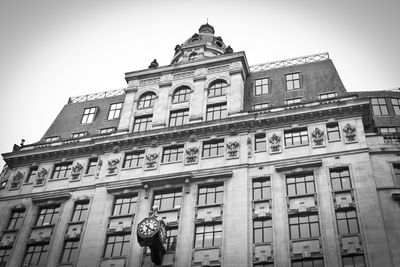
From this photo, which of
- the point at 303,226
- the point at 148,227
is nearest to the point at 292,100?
the point at 303,226

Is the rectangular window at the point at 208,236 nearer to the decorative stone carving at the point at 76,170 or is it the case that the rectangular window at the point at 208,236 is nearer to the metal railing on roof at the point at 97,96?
the decorative stone carving at the point at 76,170

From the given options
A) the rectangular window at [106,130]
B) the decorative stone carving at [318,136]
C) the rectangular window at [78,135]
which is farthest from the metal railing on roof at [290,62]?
the rectangular window at [78,135]

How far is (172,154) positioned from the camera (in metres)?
43.7

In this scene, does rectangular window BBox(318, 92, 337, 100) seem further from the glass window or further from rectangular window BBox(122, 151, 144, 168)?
rectangular window BBox(122, 151, 144, 168)

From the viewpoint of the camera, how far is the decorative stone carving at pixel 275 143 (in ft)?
134

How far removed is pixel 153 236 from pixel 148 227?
862mm

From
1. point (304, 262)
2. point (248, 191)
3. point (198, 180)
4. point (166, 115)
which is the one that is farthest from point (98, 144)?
point (304, 262)

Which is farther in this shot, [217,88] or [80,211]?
[217,88]

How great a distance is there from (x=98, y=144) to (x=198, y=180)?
1054 cm

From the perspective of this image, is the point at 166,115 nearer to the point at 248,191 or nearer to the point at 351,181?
the point at 248,191

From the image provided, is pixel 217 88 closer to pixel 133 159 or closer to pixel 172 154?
pixel 172 154

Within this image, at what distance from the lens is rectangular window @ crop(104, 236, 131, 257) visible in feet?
127

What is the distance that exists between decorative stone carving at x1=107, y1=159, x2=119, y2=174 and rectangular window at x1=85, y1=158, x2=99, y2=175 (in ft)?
5.24

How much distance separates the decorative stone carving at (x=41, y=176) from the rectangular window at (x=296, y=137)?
21398mm
